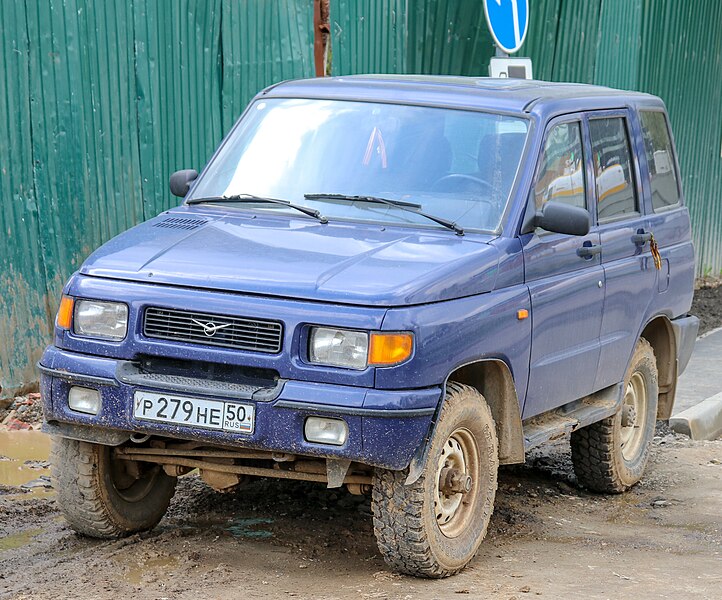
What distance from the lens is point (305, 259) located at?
4996 millimetres

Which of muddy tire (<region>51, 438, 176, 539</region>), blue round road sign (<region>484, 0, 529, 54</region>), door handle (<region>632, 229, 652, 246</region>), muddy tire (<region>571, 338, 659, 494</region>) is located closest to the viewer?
muddy tire (<region>51, 438, 176, 539</region>)

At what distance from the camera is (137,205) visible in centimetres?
888

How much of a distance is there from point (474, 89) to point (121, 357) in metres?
2.22

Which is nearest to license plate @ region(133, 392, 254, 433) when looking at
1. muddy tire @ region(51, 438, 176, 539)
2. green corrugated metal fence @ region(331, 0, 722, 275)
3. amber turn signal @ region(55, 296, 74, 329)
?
amber turn signal @ region(55, 296, 74, 329)

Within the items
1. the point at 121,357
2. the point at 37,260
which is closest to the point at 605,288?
the point at 121,357

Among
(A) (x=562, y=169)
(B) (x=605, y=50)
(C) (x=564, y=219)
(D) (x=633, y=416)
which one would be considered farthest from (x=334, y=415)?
(B) (x=605, y=50)

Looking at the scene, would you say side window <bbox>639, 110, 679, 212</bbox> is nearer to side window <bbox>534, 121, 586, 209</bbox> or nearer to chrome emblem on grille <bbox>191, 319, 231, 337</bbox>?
side window <bbox>534, 121, 586, 209</bbox>

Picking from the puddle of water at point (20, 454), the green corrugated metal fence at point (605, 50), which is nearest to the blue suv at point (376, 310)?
the puddle of water at point (20, 454)

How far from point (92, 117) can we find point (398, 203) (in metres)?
3.52

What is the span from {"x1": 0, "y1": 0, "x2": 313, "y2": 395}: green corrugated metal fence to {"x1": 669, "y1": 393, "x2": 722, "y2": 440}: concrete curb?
382 centimetres

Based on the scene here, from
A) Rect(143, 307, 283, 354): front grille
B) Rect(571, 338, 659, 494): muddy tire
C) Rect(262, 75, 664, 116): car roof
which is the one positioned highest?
Rect(262, 75, 664, 116): car roof

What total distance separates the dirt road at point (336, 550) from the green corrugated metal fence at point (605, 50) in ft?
15.5

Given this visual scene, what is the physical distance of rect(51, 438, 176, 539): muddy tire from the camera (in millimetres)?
5348

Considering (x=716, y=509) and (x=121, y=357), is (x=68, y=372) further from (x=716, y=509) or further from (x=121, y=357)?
(x=716, y=509)
